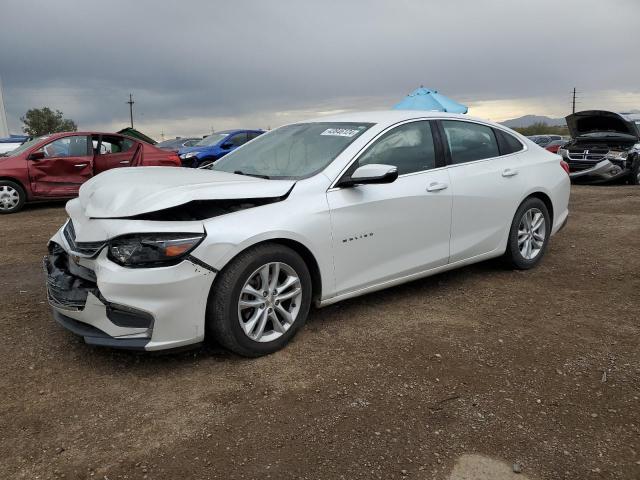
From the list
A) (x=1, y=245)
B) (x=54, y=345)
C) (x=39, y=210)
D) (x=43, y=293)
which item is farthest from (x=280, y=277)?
(x=39, y=210)

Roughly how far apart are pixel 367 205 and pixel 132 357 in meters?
1.80

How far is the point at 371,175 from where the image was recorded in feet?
11.4

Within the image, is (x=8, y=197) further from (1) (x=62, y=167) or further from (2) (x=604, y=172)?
(2) (x=604, y=172)

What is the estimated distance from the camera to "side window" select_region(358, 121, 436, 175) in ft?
12.8

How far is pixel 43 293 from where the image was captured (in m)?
4.55

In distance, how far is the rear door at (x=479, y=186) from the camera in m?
4.34

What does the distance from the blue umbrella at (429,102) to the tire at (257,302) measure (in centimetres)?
1071

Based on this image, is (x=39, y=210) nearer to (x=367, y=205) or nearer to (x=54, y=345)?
(x=54, y=345)

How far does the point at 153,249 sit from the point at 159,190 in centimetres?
41

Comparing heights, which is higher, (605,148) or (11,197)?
(605,148)

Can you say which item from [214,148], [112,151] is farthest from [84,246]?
[214,148]

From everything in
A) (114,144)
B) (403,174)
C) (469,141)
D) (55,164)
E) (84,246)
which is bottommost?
(84,246)

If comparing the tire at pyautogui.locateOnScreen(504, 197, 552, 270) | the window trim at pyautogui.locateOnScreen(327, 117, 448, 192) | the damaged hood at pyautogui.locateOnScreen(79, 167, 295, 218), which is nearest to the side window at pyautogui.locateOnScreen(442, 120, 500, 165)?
the window trim at pyautogui.locateOnScreen(327, 117, 448, 192)

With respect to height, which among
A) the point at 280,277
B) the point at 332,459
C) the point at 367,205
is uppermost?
the point at 367,205
